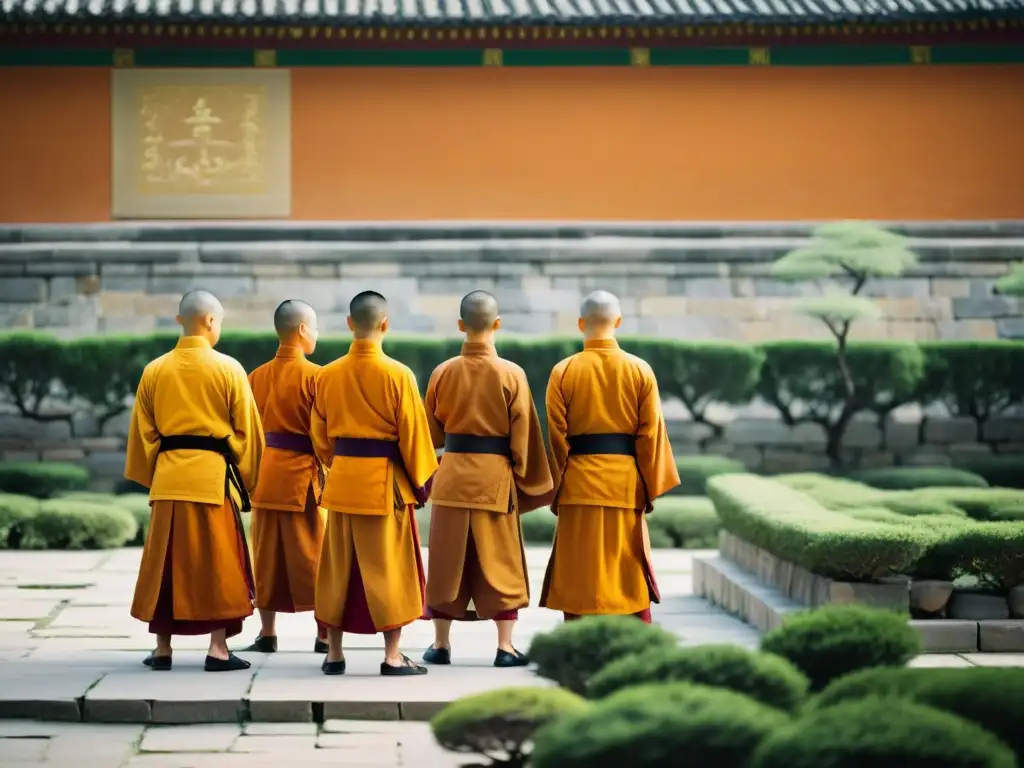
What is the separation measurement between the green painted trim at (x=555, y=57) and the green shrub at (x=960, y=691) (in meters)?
14.0

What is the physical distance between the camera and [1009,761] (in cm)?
351

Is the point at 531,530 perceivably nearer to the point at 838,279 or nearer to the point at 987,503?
the point at 987,503

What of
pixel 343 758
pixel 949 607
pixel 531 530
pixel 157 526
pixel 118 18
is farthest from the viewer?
pixel 118 18

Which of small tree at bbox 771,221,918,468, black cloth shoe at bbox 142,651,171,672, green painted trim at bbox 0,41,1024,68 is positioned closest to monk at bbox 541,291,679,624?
black cloth shoe at bbox 142,651,171,672

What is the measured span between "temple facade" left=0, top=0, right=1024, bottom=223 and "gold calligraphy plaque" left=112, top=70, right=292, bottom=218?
24 millimetres

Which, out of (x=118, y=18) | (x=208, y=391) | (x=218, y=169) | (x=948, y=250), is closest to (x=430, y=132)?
(x=218, y=169)

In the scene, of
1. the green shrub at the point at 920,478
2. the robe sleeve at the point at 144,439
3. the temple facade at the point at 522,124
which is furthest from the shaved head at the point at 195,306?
the temple facade at the point at 522,124

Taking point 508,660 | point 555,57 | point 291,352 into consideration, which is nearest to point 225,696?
point 508,660

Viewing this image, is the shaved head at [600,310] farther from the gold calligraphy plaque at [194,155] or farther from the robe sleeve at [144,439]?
the gold calligraphy plaque at [194,155]

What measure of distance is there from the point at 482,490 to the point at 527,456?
28 centimetres

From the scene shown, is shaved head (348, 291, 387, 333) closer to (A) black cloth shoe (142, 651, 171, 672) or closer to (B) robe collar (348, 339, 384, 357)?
(B) robe collar (348, 339, 384, 357)

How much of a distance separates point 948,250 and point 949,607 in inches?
412

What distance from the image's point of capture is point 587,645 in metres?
4.96

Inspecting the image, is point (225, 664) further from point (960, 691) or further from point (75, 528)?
point (75, 528)
